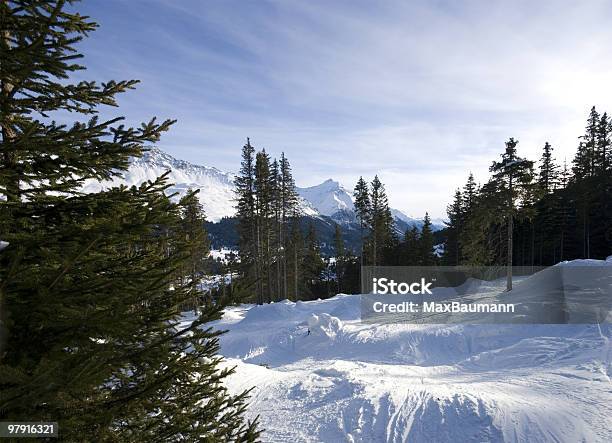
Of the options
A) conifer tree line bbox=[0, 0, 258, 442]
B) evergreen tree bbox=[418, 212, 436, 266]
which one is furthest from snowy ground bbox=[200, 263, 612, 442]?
evergreen tree bbox=[418, 212, 436, 266]

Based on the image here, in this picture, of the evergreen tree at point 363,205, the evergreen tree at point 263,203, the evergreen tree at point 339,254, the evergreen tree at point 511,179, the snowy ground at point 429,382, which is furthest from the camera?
the evergreen tree at point 339,254

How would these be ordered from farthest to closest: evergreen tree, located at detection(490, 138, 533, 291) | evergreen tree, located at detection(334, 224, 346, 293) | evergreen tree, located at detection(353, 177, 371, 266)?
1. evergreen tree, located at detection(334, 224, 346, 293)
2. evergreen tree, located at detection(353, 177, 371, 266)
3. evergreen tree, located at detection(490, 138, 533, 291)

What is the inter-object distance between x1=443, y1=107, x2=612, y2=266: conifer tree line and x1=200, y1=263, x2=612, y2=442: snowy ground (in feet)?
36.7

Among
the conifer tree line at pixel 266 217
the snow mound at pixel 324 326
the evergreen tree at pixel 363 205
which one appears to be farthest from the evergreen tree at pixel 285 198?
the snow mound at pixel 324 326

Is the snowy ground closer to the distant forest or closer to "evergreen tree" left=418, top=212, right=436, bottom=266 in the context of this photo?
the distant forest

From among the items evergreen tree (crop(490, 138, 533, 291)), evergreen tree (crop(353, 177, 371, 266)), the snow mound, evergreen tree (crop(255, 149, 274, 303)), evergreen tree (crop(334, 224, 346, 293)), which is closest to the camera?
the snow mound

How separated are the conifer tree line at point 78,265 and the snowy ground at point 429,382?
19.1 feet

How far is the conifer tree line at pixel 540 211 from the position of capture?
2641cm

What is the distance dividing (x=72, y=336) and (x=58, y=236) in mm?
797

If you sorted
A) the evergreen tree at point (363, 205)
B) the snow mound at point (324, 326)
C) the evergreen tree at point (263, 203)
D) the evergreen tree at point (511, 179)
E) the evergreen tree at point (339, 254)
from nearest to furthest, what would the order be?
the snow mound at point (324, 326)
the evergreen tree at point (511, 179)
the evergreen tree at point (263, 203)
the evergreen tree at point (363, 205)
the evergreen tree at point (339, 254)

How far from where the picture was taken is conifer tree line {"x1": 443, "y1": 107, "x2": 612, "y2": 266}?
86.6 ft

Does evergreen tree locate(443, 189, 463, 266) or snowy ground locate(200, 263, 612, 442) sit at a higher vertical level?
evergreen tree locate(443, 189, 463, 266)

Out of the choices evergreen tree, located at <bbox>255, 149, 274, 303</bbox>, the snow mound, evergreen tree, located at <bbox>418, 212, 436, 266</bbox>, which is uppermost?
evergreen tree, located at <bbox>255, 149, 274, 303</bbox>

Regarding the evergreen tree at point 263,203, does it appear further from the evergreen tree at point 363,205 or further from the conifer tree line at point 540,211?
the conifer tree line at point 540,211
